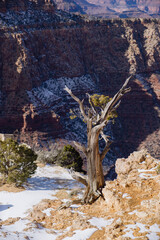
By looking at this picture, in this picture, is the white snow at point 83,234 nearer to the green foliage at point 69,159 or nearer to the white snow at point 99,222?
the white snow at point 99,222

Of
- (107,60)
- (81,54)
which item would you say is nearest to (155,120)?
(107,60)

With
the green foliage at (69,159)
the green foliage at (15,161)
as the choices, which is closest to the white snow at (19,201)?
the green foliage at (15,161)

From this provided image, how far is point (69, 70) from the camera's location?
68.2m

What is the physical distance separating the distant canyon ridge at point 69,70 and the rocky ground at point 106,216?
3820 cm

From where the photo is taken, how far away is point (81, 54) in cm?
7450

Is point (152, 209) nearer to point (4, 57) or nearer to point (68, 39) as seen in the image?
point (4, 57)

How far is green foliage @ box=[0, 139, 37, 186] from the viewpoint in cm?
1767

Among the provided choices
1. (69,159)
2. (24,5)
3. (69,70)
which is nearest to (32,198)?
(69,159)

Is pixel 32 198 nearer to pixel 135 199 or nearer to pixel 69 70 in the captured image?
pixel 135 199

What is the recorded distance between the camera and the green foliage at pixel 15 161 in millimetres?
17672

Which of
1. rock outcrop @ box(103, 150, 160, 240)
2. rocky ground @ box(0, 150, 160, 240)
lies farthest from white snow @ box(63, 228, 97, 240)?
rock outcrop @ box(103, 150, 160, 240)

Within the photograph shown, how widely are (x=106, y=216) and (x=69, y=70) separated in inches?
2306

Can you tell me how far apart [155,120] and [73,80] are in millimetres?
20331

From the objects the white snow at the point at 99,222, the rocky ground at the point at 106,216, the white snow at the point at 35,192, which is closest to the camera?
the rocky ground at the point at 106,216
